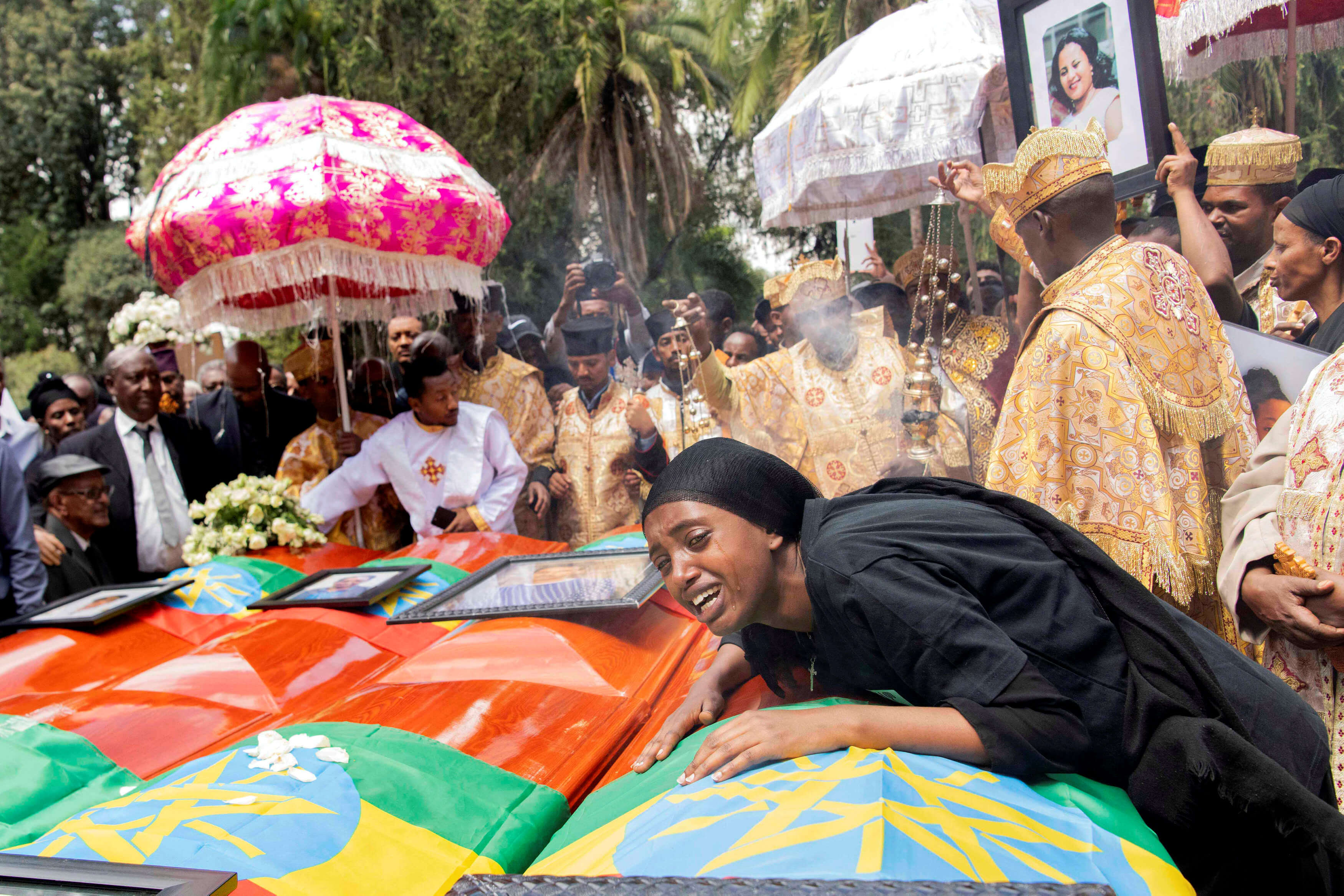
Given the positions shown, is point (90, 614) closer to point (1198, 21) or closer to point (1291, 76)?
point (1198, 21)

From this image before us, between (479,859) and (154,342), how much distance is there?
624cm

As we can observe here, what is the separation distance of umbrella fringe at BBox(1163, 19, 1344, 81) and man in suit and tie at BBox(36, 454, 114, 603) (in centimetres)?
473

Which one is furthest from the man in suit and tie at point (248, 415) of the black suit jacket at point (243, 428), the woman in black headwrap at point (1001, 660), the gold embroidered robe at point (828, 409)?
the woman in black headwrap at point (1001, 660)

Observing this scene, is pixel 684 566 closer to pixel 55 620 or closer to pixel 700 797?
pixel 700 797

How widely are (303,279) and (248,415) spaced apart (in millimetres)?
1928

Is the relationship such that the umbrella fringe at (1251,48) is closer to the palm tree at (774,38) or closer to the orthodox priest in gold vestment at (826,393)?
the orthodox priest in gold vestment at (826,393)

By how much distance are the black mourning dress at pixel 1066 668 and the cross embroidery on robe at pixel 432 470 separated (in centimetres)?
341

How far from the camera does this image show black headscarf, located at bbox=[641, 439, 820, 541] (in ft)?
5.77

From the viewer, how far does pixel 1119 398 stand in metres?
2.43

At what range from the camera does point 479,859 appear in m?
1.72

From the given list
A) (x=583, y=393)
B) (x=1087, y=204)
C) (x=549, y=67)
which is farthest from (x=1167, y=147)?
(x=549, y=67)

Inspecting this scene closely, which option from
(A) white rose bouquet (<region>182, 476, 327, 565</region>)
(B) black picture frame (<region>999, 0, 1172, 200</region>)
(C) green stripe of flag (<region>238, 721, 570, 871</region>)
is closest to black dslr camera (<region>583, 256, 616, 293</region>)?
(A) white rose bouquet (<region>182, 476, 327, 565</region>)

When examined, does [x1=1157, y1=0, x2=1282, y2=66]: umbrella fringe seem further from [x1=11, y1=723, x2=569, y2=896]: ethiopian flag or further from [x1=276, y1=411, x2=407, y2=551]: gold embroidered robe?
[x1=276, y1=411, x2=407, y2=551]: gold embroidered robe

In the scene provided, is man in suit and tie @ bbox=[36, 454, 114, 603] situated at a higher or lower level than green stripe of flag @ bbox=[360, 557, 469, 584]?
higher
